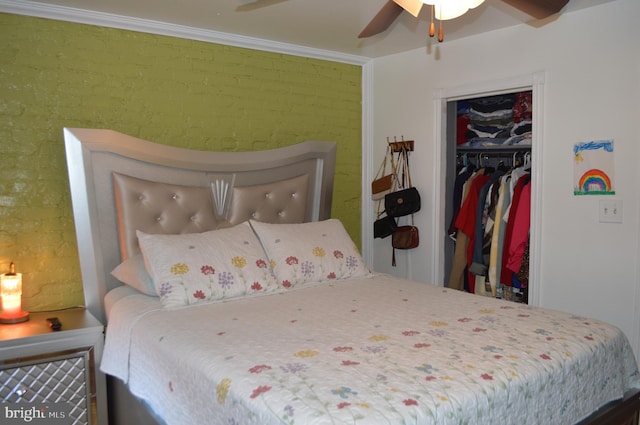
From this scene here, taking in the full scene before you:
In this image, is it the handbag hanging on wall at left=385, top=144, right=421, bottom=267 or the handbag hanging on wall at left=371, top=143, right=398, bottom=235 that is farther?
the handbag hanging on wall at left=371, top=143, right=398, bottom=235

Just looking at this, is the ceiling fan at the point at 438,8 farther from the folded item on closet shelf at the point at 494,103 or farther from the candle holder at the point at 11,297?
the candle holder at the point at 11,297

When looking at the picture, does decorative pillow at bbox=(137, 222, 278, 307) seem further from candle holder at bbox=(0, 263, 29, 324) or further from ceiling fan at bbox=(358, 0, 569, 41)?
ceiling fan at bbox=(358, 0, 569, 41)

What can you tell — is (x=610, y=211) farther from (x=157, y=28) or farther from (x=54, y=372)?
(x=54, y=372)

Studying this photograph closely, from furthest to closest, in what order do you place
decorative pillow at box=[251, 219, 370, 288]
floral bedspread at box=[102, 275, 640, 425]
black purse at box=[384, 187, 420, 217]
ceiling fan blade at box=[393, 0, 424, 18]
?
black purse at box=[384, 187, 420, 217] < decorative pillow at box=[251, 219, 370, 288] < ceiling fan blade at box=[393, 0, 424, 18] < floral bedspread at box=[102, 275, 640, 425]

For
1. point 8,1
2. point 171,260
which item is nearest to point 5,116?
point 8,1

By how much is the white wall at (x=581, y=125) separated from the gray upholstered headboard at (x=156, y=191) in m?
1.41

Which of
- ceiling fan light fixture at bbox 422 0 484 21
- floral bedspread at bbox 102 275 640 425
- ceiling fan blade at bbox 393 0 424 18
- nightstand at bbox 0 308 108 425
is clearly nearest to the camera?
floral bedspread at bbox 102 275 640 425

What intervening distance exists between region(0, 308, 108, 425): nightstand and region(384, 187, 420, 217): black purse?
2197 millimetres

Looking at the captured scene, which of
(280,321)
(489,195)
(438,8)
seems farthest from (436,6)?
(489,195)

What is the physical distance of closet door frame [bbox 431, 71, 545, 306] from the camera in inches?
127

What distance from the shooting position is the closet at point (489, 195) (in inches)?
142

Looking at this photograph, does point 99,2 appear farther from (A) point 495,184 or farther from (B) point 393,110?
(A) point 495,184

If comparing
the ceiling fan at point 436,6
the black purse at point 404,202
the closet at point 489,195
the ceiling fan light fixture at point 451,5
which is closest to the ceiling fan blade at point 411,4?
the ceiling fan at point 436,6

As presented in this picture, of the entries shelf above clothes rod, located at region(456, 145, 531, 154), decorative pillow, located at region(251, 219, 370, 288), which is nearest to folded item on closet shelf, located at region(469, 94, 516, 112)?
shelf above clothes rod, located at region(456, 145, 531, 154)
